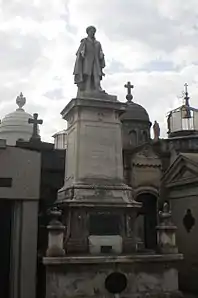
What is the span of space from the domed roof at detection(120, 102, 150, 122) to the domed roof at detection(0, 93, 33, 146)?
22.8ft

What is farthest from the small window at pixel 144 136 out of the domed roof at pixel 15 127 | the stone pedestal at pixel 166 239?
the stone pedestal at pixel 166 239

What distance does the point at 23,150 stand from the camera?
33.6 ft

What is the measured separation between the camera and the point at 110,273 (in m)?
9.10

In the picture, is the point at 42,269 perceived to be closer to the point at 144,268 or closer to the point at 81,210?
the point at 81,210

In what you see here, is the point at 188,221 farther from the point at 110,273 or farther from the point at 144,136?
the point at 144,136

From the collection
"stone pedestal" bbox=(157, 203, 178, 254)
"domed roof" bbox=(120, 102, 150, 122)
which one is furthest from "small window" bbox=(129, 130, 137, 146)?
"stone pedestal" bbox=(157, 203, 178, 254)

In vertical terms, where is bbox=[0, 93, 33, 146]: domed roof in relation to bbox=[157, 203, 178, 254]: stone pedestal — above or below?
above

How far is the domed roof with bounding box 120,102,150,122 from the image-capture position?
72.0 feet

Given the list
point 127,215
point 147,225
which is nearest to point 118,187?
point 127,215

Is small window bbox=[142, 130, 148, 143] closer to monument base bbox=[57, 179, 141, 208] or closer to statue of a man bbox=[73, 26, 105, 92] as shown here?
statue of a man bbox=[73, 26, 105, 92]

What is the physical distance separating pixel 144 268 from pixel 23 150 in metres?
4.06

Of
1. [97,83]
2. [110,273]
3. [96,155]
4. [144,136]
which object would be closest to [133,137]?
[144,136]

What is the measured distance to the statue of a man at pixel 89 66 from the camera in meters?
11.4

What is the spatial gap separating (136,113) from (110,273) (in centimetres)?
1401
